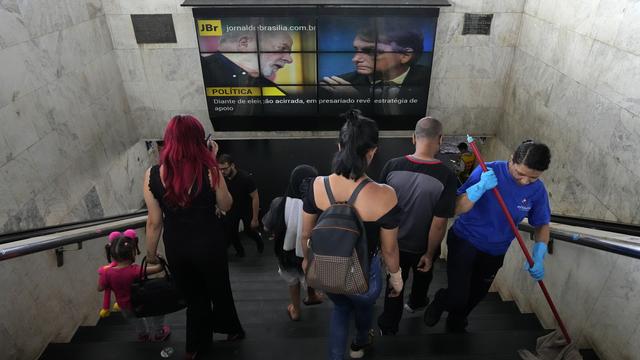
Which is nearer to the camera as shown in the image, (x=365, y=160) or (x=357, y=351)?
(x=365, y=160)

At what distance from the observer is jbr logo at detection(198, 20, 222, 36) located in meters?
6.27

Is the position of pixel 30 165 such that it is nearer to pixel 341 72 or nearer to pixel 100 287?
pixel 100 287

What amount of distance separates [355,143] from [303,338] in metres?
1.71

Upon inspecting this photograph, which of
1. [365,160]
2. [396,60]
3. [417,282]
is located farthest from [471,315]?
[396,60]

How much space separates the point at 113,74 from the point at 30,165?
282 centimetres

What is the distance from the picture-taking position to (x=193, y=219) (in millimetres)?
2537

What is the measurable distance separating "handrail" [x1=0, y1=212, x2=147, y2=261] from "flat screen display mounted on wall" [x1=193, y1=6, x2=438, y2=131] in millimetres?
3155

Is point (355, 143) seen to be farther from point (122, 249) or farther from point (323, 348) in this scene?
point (122, 249)

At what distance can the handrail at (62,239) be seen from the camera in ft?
8.77

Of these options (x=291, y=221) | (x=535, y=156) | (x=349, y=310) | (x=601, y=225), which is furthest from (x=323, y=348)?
(x=601, y=225)

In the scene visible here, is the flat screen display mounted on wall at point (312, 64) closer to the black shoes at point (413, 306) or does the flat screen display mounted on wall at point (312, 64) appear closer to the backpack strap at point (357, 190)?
the black shoes at point (413, 306)

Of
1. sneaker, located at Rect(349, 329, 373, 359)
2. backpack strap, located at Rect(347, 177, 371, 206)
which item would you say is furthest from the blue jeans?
backpack strap, located at Rect(347, 177, 371, 206)

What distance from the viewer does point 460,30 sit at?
6465 millimetres

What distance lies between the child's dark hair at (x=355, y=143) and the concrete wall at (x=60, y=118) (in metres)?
3.28
